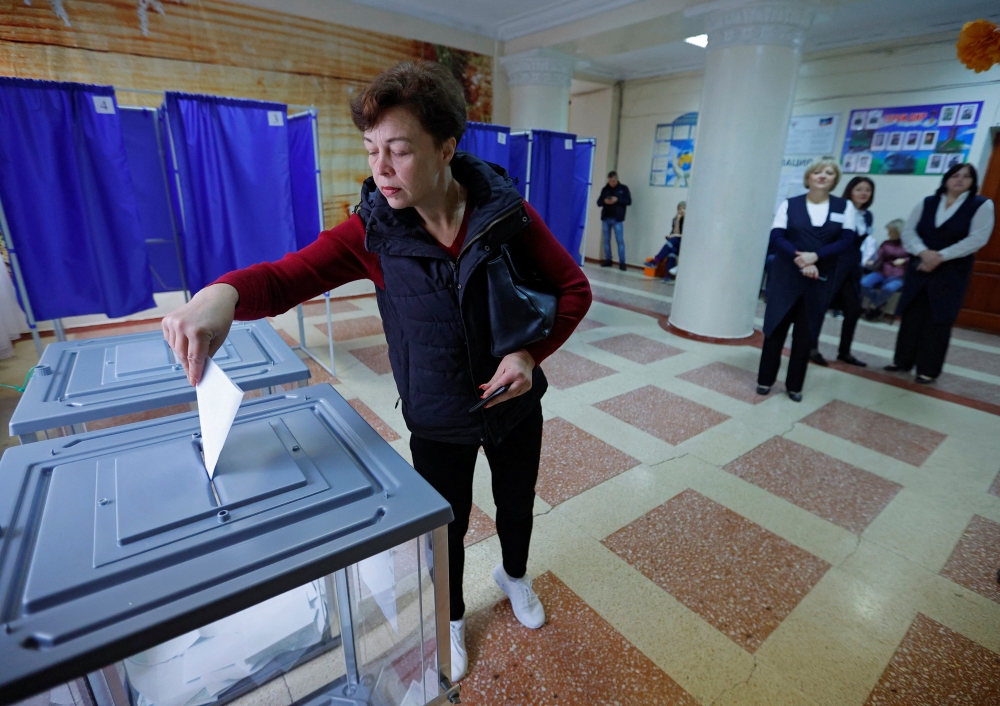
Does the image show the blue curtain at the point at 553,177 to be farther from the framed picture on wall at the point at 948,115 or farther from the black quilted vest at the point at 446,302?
the framed picture on wall at the point at 948,115

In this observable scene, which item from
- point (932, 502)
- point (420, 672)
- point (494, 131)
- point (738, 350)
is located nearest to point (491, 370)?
point (420, 672)

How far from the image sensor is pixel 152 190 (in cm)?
288

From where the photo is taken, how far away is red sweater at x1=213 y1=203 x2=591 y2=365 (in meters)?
0.94

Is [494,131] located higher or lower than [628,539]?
higher

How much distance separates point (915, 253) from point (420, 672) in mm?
4017

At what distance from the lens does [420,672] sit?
1.09 metres

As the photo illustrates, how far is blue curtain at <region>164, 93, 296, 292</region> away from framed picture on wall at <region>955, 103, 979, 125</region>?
6.08 m

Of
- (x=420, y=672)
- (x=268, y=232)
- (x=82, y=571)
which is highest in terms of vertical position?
(x=268, y=232)

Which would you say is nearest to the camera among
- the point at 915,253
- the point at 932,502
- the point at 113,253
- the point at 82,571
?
the point at 82,571

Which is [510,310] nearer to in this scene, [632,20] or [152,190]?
[152,190]

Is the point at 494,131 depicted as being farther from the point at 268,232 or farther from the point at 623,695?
the point at 623,695

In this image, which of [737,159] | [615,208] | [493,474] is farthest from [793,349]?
[615,208]

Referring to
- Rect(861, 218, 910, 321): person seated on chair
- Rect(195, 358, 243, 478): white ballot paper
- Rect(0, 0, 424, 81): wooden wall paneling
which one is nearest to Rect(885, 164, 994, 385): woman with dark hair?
Rect(861, 218, 910, 321): person seated on chair

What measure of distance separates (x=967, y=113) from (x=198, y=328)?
676cm
